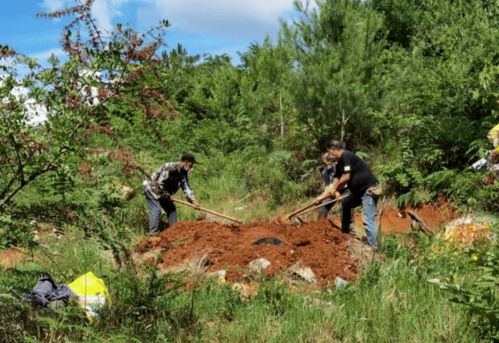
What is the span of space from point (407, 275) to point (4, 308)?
3.65 meters

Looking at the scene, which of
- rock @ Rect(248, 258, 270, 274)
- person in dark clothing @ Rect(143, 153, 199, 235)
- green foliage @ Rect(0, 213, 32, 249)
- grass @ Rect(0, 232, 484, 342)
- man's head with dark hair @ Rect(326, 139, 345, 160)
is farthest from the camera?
person in dark clothing @ Rect(143, 153, 199, 235)

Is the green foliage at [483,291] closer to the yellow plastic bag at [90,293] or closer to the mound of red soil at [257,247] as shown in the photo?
the yellow plastic bag at [90,293]

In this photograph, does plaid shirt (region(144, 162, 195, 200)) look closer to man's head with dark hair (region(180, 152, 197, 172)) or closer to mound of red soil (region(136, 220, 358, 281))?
man's head with dark hair (region(180, 152, 197, 172))

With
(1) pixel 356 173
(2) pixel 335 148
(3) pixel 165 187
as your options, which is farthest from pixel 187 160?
(1) pixel 356 173

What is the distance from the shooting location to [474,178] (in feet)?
31.1

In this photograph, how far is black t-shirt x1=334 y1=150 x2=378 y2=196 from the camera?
796 cm

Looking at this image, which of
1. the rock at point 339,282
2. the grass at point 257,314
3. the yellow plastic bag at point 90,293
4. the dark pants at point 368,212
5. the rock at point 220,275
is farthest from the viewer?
the dark pants at point 368,212

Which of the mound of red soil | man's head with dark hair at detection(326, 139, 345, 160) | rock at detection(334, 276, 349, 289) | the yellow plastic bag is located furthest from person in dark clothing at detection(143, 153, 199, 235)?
the yellow plastic bag

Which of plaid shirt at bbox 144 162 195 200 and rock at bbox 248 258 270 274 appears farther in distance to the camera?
plaid shirt at bbox 144 162 195 200

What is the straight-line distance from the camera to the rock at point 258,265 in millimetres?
6642

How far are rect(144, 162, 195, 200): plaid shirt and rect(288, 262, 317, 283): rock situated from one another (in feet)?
11.1

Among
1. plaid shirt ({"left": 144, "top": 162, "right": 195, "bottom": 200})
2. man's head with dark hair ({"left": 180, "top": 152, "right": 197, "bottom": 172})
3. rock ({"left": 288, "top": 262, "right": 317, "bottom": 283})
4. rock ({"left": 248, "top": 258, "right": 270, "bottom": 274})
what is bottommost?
rock ({"left": 288, "top": 262, "right": 317, "bottom": 283})

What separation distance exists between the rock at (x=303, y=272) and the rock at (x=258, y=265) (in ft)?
1.00

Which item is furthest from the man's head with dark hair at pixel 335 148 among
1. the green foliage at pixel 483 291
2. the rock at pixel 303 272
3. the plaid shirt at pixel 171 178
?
the green foliage at pixel 483 291
